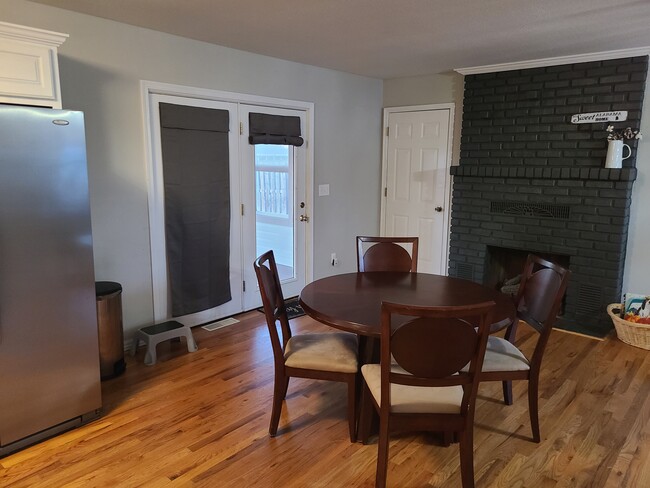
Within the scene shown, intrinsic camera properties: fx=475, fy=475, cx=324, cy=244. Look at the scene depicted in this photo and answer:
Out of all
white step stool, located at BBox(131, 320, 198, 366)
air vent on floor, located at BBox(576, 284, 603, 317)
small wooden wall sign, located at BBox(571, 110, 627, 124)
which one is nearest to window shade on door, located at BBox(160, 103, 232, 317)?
white step stool, located at BBox(131, 320, 198, 366)

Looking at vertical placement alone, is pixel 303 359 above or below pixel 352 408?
above

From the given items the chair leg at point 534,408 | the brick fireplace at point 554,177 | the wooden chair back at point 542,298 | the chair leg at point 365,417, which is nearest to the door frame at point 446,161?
the brick fireplace at point 554,177

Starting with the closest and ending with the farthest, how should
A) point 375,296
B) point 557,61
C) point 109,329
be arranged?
1. point 375,296
2. point 109,329
3. point 557,61

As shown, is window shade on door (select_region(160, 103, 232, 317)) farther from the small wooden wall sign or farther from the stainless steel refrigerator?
the small wooden wall sign

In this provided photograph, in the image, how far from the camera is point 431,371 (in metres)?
1.84

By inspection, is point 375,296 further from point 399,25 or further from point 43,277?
point 399,25

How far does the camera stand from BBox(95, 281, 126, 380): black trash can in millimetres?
2963

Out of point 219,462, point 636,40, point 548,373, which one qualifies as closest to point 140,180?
point 219,462

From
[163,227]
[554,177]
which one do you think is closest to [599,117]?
[554,177]

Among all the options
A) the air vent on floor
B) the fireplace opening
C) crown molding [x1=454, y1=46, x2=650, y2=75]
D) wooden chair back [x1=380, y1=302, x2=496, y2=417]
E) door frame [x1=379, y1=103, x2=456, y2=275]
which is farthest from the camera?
door frame [x1=379, y1=103, x2=456, y2=275]

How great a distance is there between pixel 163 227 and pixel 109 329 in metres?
0.89

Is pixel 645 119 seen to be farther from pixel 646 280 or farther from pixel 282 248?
pixel 282 248

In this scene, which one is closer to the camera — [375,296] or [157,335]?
[375,296]

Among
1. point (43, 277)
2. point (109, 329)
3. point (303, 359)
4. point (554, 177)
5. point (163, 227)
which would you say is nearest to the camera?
point (43, 277)
